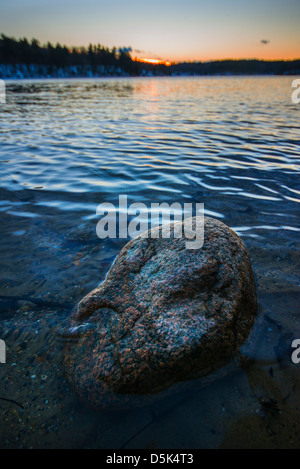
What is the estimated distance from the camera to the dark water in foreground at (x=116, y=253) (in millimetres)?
1879

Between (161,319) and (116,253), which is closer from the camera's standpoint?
(161,319)

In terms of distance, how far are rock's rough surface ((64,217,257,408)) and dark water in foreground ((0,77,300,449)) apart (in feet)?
0.61

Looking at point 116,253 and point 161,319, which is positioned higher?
point 161,319

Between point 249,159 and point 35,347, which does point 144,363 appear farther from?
point 249,159

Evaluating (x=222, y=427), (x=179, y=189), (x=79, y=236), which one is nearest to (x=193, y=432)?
(x=222, y=427)

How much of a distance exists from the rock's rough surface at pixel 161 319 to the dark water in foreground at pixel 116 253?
0.19m

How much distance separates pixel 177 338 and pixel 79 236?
2625 millimetres

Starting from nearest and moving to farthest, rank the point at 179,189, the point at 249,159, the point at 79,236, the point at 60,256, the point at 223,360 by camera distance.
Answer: the point at 223,360 → the point at 60,256 → the point at 79,236 → the point at 179,189 → the point at 249,159

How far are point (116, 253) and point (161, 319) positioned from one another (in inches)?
70.0

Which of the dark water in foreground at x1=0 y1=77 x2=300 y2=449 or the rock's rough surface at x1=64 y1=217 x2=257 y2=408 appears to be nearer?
the dark water in foreground at x1=0 y1=77 x2=300 y2=449

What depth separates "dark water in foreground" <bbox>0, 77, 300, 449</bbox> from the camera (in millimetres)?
1879

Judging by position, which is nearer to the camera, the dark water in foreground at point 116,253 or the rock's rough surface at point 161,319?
the dark water in foreground at point 116,253

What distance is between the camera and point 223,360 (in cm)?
217

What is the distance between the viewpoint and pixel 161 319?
215cm
